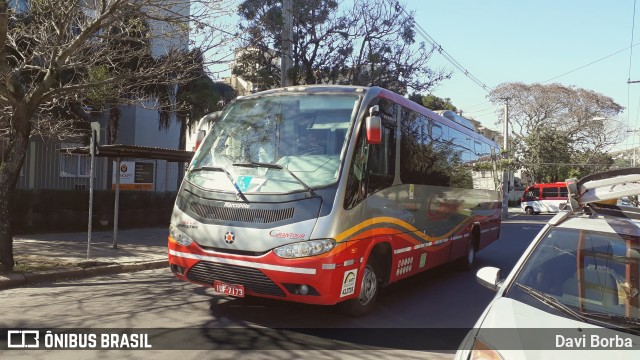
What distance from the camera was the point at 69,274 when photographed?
856 centimetres

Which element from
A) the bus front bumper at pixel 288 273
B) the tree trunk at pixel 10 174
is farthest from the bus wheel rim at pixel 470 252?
the tree trunk at pixel 10 174

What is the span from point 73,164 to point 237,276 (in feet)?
51.8

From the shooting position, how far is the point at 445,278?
32.3 ft

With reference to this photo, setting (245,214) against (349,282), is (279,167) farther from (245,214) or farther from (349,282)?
(349,282)

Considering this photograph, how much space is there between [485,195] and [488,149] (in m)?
2.05

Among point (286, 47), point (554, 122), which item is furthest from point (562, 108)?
point (286, 47)

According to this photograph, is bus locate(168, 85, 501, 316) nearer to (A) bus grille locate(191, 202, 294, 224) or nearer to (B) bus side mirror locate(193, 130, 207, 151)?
(A) bus grille locate(191, 202, 294, 224)

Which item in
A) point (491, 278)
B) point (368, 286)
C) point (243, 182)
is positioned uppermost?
point (243, 182)

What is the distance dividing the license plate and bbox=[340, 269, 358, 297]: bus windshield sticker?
1151mm

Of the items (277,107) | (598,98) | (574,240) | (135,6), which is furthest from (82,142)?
(598,98)

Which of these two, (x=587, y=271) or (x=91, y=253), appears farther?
(x=91, y=253)

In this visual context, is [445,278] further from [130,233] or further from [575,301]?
[130,233]

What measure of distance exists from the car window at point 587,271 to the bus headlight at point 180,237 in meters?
3.79

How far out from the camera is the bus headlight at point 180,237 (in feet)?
19.3
